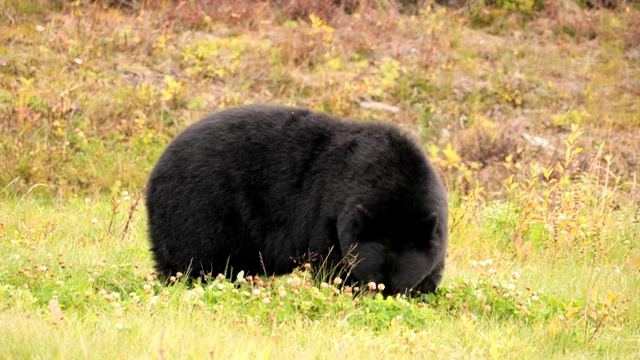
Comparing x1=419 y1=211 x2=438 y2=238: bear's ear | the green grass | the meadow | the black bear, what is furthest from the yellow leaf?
x1=419 y1=211 x2=438 y2=238: bear's ear

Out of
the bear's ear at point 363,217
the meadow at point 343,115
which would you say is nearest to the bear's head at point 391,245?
the bear's ear at point 363,217

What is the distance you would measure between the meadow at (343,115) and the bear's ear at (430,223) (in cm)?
48

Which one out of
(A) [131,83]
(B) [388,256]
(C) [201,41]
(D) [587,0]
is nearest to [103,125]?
(A) [131,83]

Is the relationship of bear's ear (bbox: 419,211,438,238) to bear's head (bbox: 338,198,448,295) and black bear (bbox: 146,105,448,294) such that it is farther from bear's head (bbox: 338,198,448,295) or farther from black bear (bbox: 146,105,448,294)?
black bear (bbox: 146,105,448,294)

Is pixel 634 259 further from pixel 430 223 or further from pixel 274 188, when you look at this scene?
pixel 274 188

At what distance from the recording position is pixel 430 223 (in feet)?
16.0

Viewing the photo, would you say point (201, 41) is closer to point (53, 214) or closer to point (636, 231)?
point (53, 214)

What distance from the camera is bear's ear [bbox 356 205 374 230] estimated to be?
4.87m

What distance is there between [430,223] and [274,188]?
1.17 m

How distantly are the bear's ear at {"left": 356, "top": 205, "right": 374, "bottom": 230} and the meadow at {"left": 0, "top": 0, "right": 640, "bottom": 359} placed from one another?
393 millimetres

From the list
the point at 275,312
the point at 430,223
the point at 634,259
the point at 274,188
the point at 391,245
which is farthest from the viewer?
the point at 634,259

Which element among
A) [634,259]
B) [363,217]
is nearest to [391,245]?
[363,217]

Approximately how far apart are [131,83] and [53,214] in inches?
168

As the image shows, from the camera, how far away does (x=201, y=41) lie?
12289 mm
